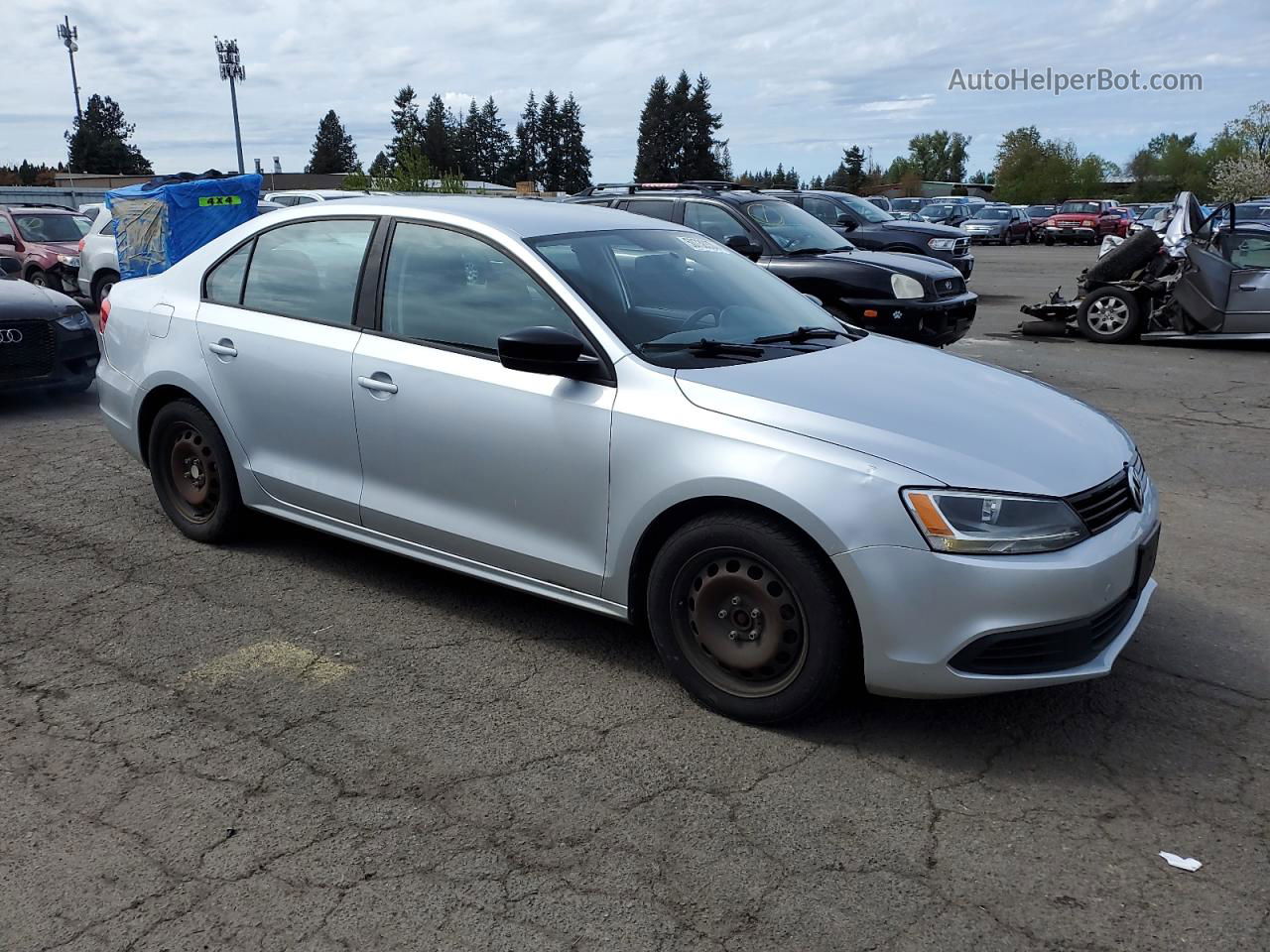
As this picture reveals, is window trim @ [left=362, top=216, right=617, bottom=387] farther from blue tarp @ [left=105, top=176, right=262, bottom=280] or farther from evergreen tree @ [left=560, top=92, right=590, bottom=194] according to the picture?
evergreen tree @ [left=560, top=92, right=590, bottom=194]

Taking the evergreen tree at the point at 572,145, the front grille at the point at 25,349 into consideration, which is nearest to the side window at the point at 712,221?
the front grille at the point at 25,349

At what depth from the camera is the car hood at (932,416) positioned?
3348 millimetres

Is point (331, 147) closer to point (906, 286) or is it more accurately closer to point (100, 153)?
point (100, 153)

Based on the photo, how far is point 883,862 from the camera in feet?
9.57

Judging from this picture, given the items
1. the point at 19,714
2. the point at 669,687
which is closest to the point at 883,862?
the point at 669,687

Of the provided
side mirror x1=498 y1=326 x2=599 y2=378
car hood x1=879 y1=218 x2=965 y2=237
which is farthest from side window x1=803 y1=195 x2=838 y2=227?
side mirror x1=498 y1=326 x2=599 y2=378

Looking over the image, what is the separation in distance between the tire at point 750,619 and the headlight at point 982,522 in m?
0.34

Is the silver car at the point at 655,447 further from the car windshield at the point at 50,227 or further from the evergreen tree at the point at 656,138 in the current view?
the evergreen tree at the point at 656,138

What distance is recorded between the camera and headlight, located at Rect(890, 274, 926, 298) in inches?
407

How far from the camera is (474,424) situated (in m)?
4.06

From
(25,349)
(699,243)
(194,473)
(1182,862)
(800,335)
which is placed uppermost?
(699,243)

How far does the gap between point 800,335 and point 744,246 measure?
224 inches

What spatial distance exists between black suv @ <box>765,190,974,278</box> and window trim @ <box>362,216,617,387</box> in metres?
11.7

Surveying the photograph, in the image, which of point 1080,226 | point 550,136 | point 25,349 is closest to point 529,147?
point 550,136
